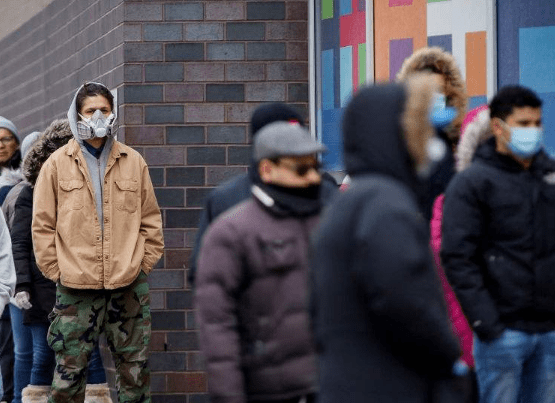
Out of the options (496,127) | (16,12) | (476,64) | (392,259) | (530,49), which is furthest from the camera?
(16,12)

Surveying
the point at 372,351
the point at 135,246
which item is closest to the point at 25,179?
the point at 135,246

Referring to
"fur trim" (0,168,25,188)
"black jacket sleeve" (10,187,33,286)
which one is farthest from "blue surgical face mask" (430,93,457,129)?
"fur trim" (0,168,25,188)

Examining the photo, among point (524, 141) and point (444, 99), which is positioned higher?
point (444, 99)

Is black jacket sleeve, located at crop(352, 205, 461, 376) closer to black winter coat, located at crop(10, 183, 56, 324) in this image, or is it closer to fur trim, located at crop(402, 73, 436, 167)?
fur trim, located at crop(402, 73, 436, 167)

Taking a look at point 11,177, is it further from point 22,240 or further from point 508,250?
point 508,250

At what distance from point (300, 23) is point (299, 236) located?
16.3 feet

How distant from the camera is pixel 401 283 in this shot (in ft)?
12.4

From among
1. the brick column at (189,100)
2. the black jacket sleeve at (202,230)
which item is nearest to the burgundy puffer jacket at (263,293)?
the black jacket sleeve at (202,230)

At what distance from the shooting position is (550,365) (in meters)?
5.92

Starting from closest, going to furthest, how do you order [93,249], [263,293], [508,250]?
[263,293] → [508,250] → [93,249]

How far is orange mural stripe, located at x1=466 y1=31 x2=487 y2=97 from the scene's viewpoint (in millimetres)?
8656

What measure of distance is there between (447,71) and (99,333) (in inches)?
Result: 103

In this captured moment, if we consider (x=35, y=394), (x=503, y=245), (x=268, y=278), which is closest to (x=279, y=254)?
(x=268, y=278)

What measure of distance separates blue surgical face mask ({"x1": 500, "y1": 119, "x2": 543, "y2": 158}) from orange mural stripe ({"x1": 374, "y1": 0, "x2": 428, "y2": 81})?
3.10m
